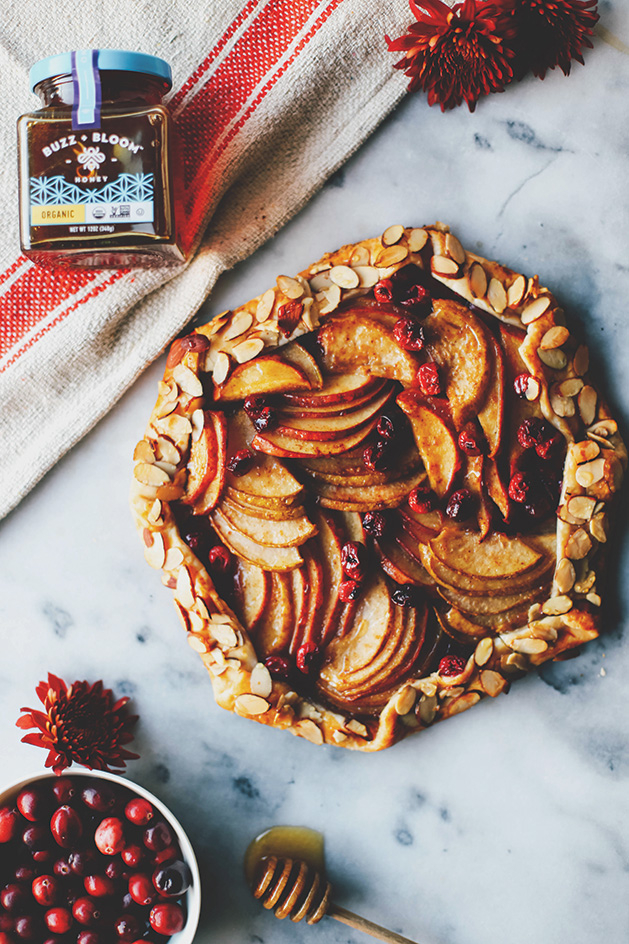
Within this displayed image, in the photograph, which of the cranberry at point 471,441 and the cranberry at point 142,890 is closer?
the cranberry at point 471,441

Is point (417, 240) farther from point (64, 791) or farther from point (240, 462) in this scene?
point (64, 791)

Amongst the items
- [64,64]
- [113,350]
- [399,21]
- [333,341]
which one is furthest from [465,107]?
[113,350]

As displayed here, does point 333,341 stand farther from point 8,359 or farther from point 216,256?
point 8,359

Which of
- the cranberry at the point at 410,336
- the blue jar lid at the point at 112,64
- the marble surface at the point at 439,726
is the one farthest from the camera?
the marble surface at the point at 439,726

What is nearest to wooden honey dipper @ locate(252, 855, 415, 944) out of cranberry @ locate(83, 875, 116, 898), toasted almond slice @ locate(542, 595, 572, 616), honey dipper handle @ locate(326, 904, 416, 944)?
honey dipper handle @ locate(326, 904, 416, 944)

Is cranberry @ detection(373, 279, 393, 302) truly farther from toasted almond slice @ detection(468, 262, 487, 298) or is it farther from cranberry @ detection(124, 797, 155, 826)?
cranberry @ detection(124, 797, 155, 826)

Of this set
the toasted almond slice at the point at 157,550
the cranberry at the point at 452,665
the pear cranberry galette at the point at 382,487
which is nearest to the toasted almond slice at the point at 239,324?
the pear cranberry galette at the point at 382,487

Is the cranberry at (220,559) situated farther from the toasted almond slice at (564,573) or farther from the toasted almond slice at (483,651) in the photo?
the toasted almond slice at (564,573)

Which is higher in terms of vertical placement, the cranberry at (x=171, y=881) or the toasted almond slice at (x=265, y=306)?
the toasted almond slice at (x=265, y=306)
